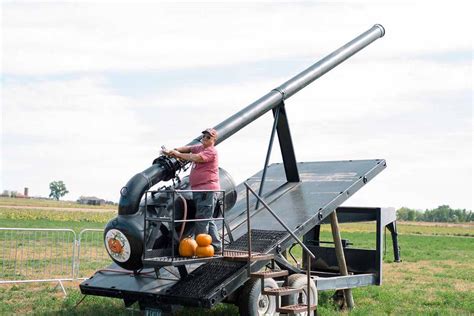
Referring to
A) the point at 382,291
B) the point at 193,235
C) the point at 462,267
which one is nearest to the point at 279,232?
the point at 193,235

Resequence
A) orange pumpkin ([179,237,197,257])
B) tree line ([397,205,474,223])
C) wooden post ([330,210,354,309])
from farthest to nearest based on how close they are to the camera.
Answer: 1. tree line ([397,205,474,223])
2. wooden post ([330,210,354,309])
3. orange pumpkin ([179,237,197,257])

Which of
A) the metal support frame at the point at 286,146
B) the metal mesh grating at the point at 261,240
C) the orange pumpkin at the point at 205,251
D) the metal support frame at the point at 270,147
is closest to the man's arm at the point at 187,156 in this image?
the orange pumpkin at the point at 205,251

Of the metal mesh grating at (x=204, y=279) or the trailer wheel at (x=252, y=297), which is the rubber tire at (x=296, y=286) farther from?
the metal mesh grating at (x=204, y=279)

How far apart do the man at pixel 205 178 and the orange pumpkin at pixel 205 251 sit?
30cm

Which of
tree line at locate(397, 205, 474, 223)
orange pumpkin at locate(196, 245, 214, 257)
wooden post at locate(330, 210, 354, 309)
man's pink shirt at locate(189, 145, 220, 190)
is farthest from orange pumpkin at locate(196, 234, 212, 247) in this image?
tree line at locate(397, 205, 474, 223)

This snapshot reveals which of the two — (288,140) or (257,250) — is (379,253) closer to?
(288,140)

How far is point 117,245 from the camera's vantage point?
9.14 metres

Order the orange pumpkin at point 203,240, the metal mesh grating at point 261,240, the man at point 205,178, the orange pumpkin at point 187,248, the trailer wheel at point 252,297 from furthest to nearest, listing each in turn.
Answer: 1. the metal mesh grating at point 261,240
2. the trailer wheel at point 252,297
3. the man at point 205,178
4. the orange pumpkin at point 203,240
5. the orange pumpkin at point 187,248

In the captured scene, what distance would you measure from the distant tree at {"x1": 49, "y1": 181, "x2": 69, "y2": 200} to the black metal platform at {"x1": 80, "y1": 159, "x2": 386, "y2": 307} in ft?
451

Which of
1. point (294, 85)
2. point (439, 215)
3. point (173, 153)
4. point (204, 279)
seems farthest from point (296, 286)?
point (439, 215)

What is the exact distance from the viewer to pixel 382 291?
14.9 metres

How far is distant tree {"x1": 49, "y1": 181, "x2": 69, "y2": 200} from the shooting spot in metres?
147

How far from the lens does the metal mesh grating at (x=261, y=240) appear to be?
9836mm

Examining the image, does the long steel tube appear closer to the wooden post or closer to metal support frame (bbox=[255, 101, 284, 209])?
metal support frame (bbox=[255, 101, 284, 209])
